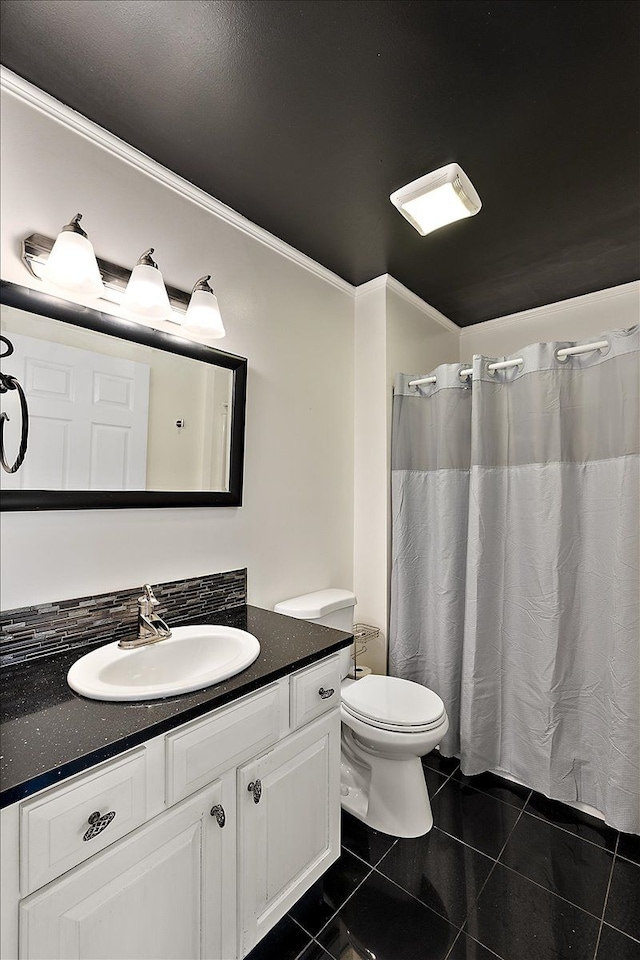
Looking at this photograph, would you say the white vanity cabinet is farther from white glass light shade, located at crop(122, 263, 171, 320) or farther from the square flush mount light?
the square flush mount light

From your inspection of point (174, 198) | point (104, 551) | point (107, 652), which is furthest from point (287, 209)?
point (107, 652)

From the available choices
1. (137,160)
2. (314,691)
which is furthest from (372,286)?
(314,691)

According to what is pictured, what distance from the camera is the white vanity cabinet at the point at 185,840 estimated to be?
81 cm

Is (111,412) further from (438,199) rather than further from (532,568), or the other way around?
(532,568)

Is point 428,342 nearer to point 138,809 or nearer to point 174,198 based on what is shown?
point 174,198

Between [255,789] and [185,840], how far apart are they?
0.65ft

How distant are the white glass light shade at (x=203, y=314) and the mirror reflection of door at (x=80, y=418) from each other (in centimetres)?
22

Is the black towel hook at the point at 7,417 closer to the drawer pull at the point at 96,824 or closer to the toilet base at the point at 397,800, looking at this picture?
the drawer pull at the point at 96,824

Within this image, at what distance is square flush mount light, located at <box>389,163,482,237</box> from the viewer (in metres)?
1.54

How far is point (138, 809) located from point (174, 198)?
1766mm

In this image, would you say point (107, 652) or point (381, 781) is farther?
point (381, 781)

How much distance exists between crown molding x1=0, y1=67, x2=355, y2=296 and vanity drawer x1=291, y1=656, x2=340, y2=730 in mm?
1625

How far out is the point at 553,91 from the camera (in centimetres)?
126

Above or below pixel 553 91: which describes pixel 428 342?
below
